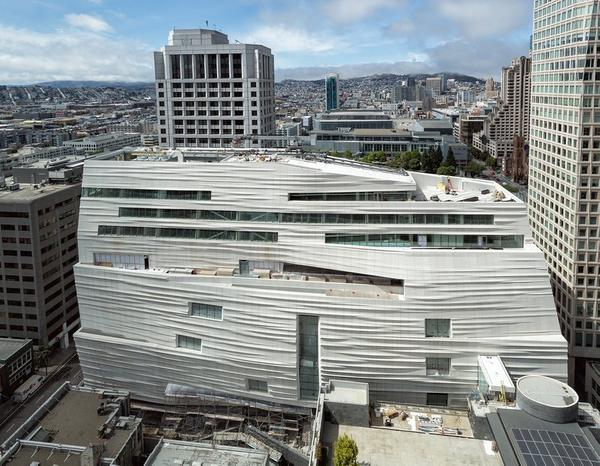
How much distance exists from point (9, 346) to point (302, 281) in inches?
1472

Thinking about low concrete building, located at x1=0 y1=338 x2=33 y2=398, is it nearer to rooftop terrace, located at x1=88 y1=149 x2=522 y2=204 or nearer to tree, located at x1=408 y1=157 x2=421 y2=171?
rooftop terrace, located at x1=88 y1=149 x2=522 y2=204

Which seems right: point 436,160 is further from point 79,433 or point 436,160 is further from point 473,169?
point 79,433

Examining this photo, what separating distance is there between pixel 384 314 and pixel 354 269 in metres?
4.56

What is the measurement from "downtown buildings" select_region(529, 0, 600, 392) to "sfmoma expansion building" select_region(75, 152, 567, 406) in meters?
11.9

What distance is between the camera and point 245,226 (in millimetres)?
48094

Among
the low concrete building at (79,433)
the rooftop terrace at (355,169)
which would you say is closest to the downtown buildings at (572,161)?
the rooftop terrace at (355,169)

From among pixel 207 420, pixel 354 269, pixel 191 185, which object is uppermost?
pixel 191 185

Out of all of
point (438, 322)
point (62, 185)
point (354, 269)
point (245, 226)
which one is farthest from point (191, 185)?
point (62, 185)

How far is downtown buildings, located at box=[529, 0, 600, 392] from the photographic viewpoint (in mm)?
54250

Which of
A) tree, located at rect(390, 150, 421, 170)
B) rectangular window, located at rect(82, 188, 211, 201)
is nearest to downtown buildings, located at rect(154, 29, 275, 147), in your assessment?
rectangular window, located at rect(82, 188, 211, 201)

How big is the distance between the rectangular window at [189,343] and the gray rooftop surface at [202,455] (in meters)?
7.61

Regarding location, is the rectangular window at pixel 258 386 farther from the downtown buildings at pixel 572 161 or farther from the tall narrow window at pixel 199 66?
the tall narrow window at pixel 199 66

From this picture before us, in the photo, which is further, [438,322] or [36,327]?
[36,327]

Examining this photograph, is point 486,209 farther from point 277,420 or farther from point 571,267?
point 277,420
